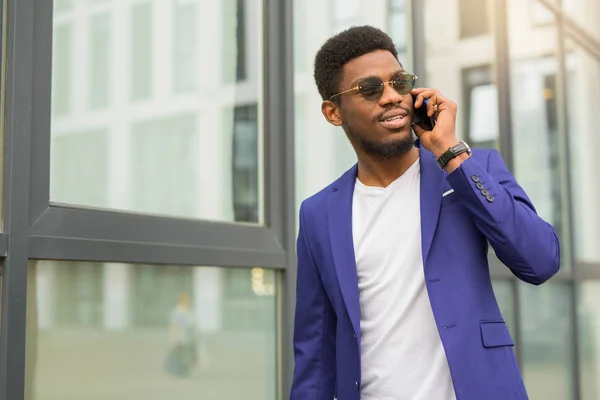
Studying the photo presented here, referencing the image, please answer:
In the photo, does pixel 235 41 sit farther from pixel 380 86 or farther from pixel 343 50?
pixel 380 86

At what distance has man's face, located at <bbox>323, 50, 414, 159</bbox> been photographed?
8.52 feet

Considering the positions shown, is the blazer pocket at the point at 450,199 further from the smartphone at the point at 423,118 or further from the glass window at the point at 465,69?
the glass window at the point at 465,69

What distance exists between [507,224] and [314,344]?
80cm

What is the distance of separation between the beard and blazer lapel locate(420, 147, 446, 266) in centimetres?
8

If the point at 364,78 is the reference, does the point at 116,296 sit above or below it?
below

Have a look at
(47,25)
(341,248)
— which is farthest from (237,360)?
(47,25)

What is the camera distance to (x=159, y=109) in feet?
12.2

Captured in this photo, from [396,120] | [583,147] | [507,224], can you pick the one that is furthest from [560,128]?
[507,224]

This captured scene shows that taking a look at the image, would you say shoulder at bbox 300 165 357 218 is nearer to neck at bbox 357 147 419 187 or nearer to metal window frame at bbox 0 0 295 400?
neck at bbox 357 147 419 187

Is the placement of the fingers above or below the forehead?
below

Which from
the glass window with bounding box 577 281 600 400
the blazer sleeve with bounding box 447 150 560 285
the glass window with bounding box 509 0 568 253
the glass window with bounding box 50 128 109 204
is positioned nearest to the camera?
the blazer sleeve with bounding box 447 150 560 285

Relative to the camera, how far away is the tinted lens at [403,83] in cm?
262

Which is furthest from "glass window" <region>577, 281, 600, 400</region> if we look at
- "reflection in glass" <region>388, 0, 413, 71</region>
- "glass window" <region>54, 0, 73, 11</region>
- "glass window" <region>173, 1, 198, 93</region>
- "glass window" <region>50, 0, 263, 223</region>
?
"glass window" <region>54, 0, 73, 11</region>

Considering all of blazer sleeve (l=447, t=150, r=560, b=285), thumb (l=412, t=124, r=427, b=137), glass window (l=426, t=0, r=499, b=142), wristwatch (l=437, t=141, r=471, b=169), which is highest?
glass window (l=426, t=0, r=499, b=142)
